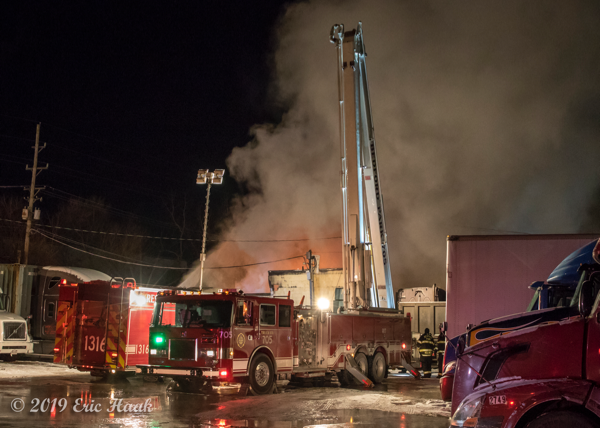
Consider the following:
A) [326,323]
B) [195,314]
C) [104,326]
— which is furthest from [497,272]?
[104,326]

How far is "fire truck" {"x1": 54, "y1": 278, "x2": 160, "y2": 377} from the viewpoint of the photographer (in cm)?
1315

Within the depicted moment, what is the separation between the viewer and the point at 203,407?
9.91m

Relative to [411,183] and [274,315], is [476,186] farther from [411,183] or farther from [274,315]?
[274,315]

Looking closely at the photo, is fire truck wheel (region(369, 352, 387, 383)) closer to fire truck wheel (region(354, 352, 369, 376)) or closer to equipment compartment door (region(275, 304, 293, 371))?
fire truck wheel (region(354, 352, 369, 376))

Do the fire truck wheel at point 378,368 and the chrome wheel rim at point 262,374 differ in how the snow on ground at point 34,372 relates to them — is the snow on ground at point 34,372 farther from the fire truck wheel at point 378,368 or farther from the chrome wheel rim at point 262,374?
the fire truck wheel at point 378,368

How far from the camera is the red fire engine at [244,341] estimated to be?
11.0 m

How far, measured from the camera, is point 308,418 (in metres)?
8.76

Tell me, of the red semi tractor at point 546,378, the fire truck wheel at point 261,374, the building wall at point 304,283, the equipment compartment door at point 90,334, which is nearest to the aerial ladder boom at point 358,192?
the fire truck wheel at point 261,374

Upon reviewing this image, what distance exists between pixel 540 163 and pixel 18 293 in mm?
22462

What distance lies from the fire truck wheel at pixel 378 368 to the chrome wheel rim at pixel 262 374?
12.8ft

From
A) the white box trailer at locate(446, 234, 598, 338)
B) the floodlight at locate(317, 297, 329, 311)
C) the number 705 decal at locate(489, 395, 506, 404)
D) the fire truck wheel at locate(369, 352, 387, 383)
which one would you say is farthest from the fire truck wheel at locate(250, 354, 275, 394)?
the number 705 decal at locate(489, 395, 506, 404)

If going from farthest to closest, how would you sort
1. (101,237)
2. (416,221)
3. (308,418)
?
(101,237) < (416,221) < (308,418)

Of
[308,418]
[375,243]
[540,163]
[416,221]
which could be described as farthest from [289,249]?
[308,418]

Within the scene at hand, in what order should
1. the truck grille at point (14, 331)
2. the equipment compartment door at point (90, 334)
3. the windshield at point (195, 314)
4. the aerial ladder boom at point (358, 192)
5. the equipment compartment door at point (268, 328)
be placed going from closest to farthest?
the windshield at point (195, 314), the equipment compartment door at point (268, 328), the equipment compartment door at point (90, 334), the aerial ladder boom at point (358, 192), the truck grille at point (14, 331)
